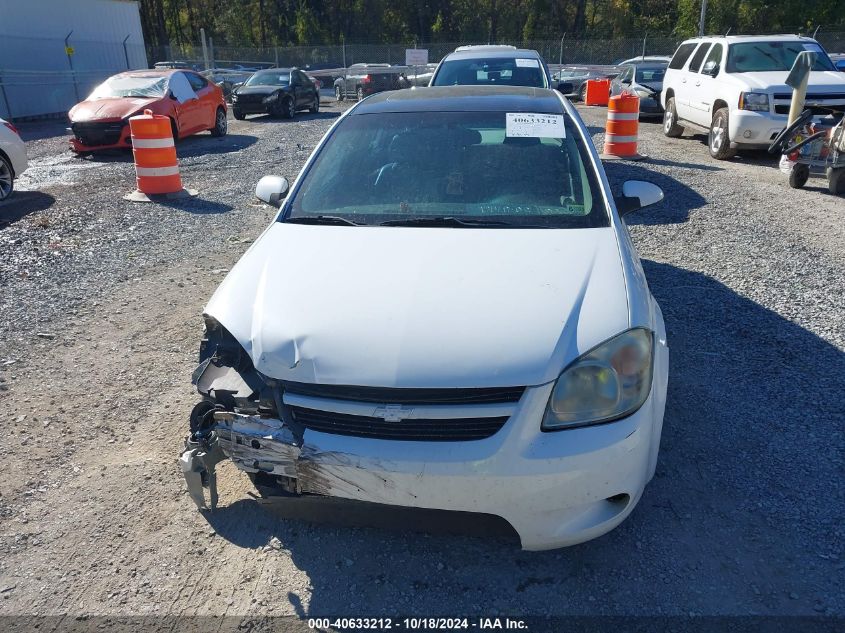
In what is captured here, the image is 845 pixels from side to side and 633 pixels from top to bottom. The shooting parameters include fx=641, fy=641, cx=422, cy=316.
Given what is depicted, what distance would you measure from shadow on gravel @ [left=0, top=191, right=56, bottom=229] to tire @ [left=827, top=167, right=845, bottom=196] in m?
10.4

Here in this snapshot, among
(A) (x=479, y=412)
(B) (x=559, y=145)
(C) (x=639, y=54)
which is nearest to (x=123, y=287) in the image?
(B) (x=559, y=145)

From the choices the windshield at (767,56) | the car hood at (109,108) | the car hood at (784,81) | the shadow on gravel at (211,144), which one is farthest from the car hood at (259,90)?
the car hood at (784,81)

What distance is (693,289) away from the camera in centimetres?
539

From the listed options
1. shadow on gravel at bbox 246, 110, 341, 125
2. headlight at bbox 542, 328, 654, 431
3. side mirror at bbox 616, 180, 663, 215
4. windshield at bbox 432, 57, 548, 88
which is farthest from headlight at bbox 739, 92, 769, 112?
shadow on gravel at bbox 246, 110, 341, 125

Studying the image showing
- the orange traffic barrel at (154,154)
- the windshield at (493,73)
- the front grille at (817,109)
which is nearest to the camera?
the orange traffic barrel at (154,154)

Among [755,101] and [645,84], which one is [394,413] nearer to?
[755,101]

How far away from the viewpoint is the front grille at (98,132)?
12.0 m

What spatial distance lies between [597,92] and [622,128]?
464 inches

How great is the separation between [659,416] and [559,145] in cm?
177

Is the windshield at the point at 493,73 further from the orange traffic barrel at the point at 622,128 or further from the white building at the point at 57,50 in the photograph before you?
the white building at the point at 57,50

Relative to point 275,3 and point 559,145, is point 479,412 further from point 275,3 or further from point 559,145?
point 275,3

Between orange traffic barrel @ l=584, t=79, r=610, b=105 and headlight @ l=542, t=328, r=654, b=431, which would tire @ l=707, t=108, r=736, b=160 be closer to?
headlight @ l=542, t=328, r=654, b=431

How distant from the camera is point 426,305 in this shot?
8.02 feet

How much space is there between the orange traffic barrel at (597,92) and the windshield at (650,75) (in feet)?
12.0
